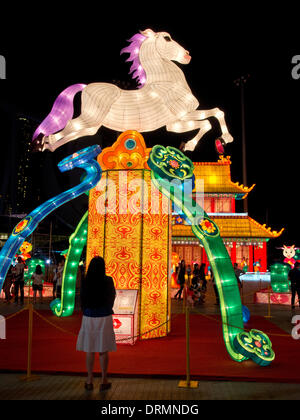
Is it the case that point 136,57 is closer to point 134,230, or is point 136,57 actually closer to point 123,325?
point 134,230

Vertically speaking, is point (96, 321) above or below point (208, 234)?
below

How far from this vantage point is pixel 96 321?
4.62 m

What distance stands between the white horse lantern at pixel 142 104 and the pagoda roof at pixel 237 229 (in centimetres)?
1818

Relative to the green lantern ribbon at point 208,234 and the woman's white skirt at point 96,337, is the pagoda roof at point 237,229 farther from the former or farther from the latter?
the woman's white skirt at point 96,337

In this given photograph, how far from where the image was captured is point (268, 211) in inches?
1939

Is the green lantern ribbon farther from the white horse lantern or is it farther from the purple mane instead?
the purple mane

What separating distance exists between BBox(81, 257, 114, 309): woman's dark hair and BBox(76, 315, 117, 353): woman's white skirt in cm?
20

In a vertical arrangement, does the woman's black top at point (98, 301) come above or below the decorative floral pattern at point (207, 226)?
below

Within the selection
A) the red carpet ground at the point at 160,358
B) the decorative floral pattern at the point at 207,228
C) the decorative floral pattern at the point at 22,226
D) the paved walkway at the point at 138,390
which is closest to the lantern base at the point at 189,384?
the paved walkway at the point at 138,390

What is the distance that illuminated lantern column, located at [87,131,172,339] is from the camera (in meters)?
7.57

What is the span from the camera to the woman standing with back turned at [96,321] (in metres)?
4.57

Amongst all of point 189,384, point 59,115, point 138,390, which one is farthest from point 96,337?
point 59,115

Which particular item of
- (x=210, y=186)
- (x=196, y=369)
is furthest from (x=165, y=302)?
(x=210, y=186)

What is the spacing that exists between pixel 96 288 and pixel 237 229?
2270cm
